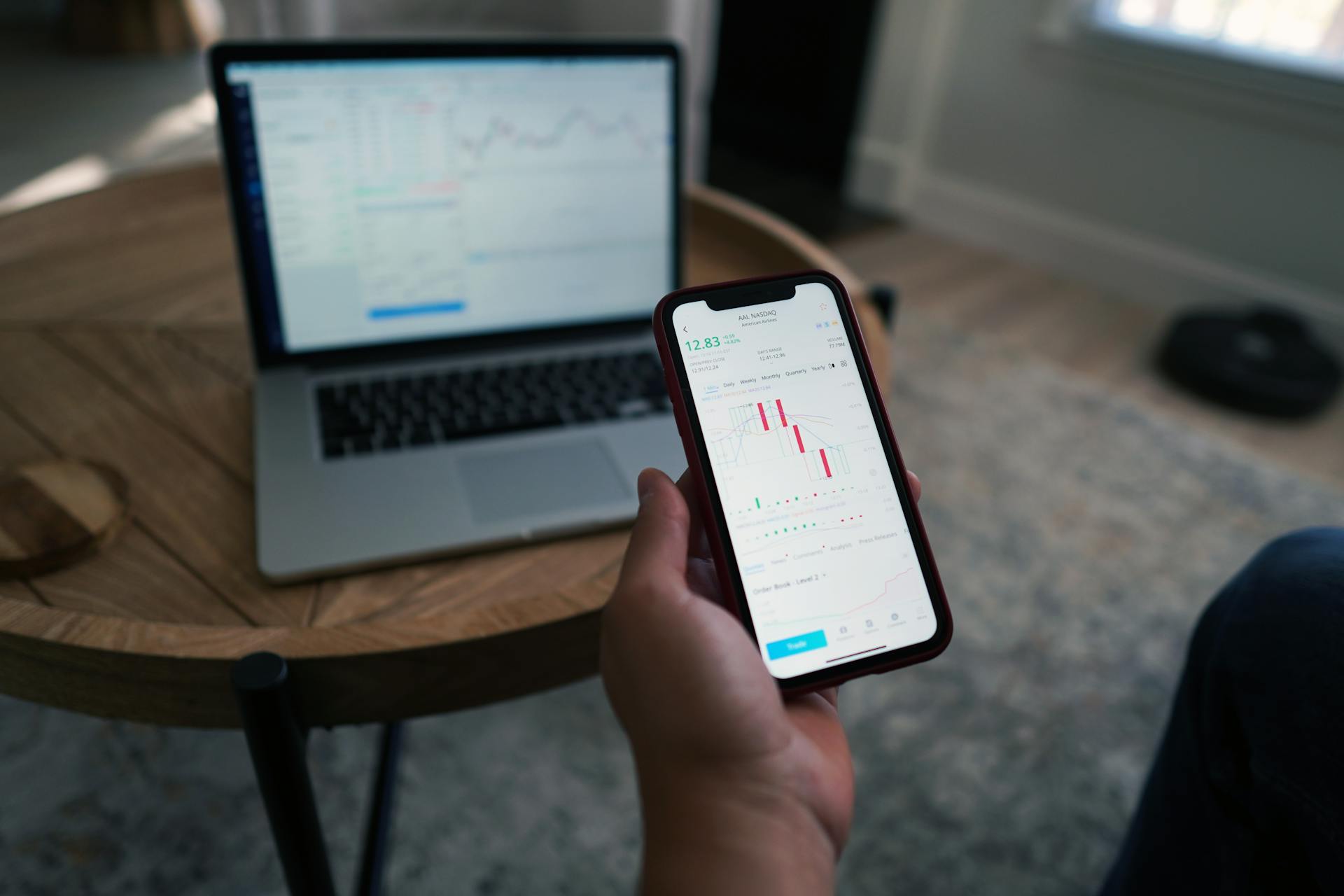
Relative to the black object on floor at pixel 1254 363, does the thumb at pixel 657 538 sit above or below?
above

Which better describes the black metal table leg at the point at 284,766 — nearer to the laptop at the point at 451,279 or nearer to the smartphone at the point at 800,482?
the laptop at the point at 451,279

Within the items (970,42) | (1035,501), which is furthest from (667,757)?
(970,42)

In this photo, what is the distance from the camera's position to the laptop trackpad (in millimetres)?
670

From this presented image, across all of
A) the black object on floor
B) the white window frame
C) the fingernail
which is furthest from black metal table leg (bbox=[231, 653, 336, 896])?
the white window frame

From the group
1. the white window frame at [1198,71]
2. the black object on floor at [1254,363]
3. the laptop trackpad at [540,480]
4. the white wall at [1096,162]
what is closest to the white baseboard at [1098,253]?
the white wall at [1096,162]

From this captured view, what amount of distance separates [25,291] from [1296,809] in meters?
1.22

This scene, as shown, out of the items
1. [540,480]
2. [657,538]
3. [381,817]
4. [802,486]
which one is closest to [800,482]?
[802,486]

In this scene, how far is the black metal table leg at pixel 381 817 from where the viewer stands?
87 centimetres

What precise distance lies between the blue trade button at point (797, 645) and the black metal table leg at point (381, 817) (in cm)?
49

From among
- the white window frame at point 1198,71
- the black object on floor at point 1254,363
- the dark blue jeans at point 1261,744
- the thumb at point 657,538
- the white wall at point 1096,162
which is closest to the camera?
the thumb at point 657,538

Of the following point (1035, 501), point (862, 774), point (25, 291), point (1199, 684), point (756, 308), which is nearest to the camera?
point (756, 308)

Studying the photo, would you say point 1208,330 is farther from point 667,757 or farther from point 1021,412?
point 667,757

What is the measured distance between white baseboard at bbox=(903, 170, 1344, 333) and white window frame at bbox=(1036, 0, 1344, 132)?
367 mm

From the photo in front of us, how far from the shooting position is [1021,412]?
6.15ft
